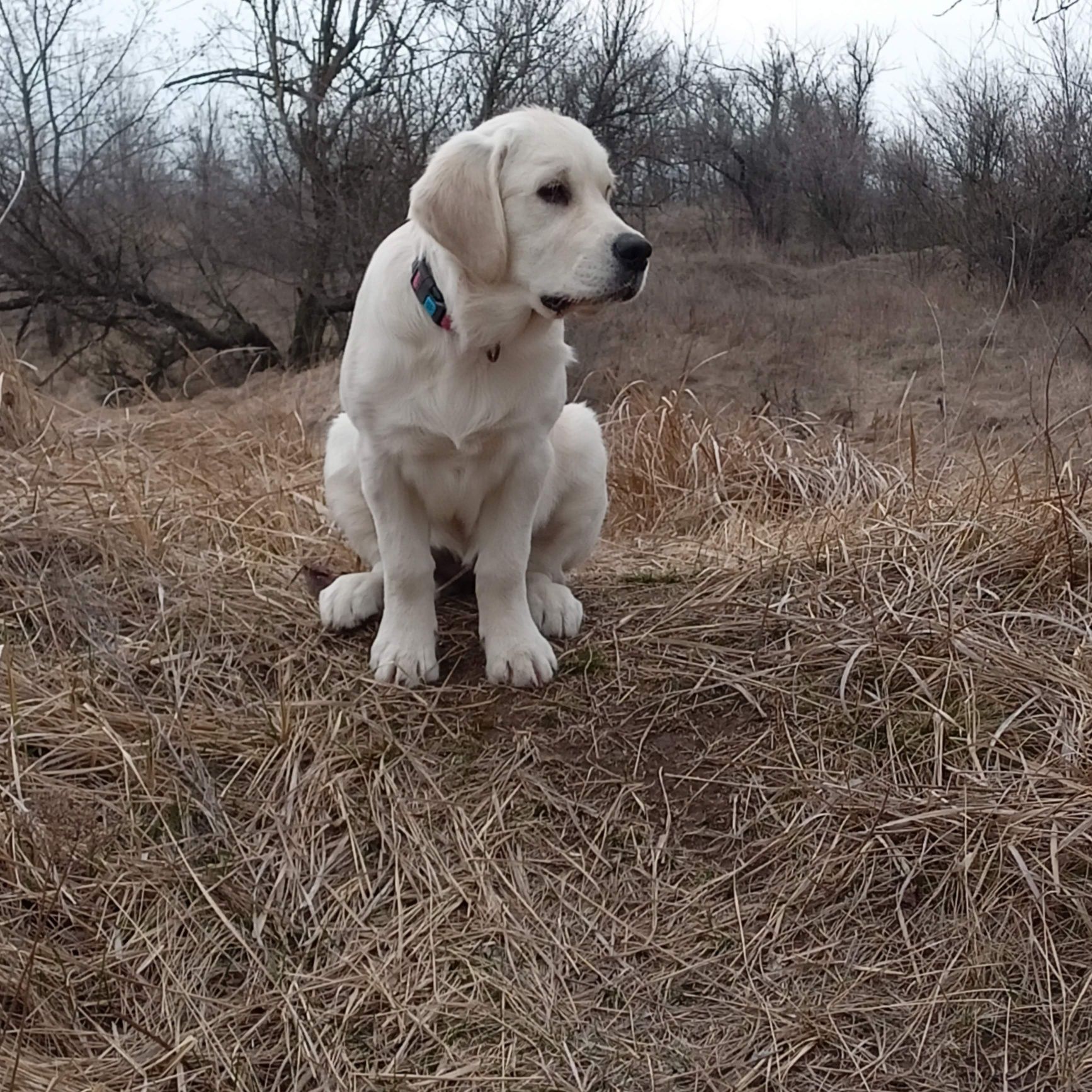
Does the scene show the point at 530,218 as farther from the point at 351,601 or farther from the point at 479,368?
the point at 351,601

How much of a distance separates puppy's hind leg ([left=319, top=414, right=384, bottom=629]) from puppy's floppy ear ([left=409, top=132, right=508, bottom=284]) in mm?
614

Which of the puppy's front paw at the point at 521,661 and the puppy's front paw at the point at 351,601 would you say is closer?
the puppy's front paw at the point at 521,661

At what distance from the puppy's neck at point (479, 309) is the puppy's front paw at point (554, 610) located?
69 cm

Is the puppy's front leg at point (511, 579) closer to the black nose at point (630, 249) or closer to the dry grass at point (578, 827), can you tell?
the dry grass at point (578, 827)

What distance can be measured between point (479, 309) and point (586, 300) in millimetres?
225

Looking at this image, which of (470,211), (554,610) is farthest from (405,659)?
(470,211)

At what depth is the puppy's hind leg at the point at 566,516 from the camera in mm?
2789

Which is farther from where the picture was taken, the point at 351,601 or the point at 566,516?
the point at 566,516

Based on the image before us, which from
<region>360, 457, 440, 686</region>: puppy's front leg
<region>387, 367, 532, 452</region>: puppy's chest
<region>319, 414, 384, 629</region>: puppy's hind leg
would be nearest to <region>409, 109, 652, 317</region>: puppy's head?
<region>387, 367, 532, 452</region>: puppy's chest

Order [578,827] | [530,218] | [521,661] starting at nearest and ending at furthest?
[578,827]
[530,218]
[521,661]

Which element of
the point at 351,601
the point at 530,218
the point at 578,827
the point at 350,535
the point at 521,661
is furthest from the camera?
the point at 350,535

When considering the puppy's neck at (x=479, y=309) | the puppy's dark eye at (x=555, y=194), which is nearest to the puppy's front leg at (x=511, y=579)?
the puppy's neck at (x=479, y=309)

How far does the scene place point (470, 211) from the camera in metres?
2.26

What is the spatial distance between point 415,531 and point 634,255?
79 centimetres
